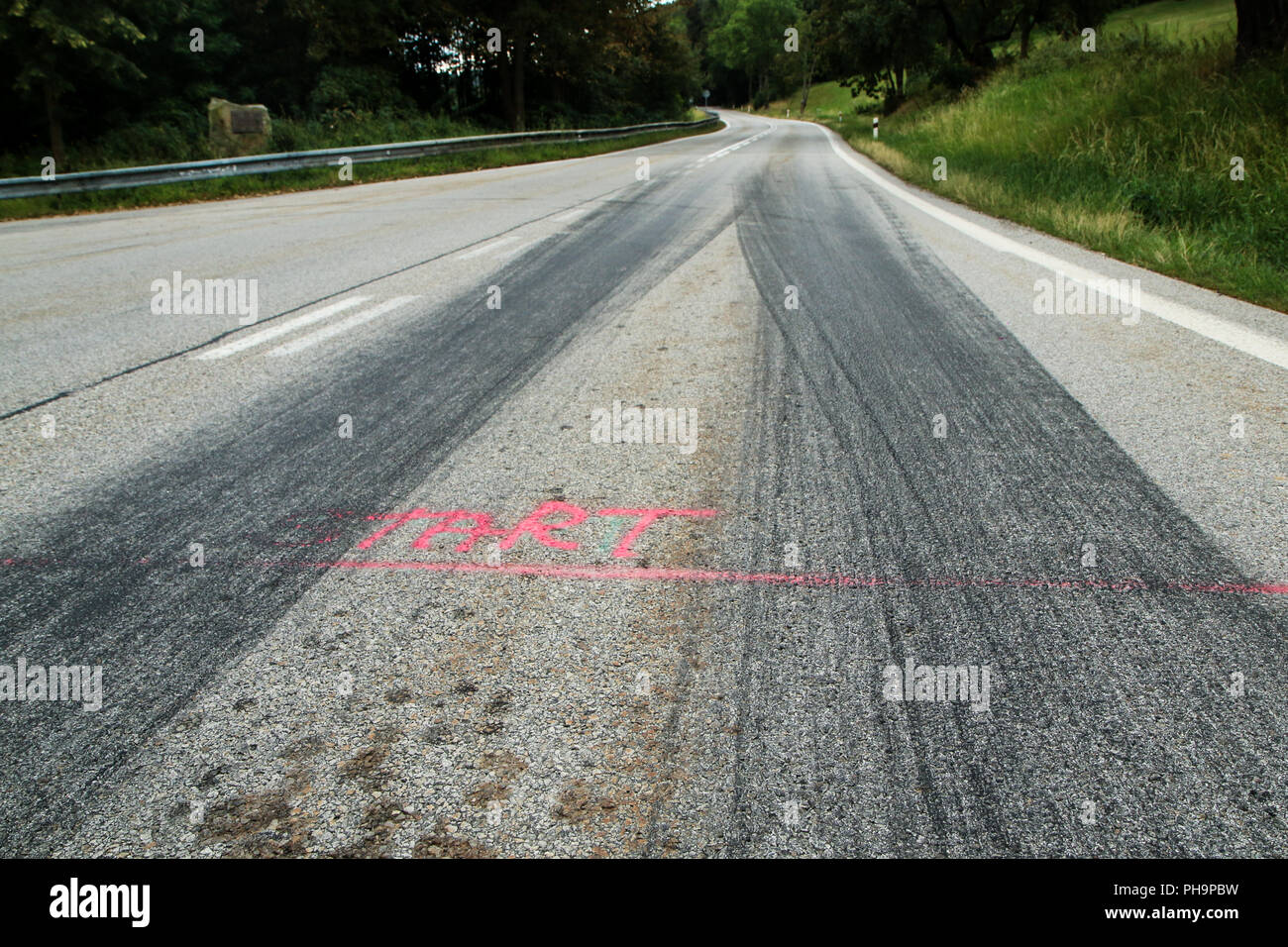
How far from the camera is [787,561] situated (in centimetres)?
249

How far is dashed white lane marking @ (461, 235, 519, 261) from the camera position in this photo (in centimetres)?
803

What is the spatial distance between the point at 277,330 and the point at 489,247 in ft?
11.4

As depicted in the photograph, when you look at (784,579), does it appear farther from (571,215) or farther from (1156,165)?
(1156,165)

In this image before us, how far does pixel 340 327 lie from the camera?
5.41m

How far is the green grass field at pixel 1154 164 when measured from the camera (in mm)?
7625

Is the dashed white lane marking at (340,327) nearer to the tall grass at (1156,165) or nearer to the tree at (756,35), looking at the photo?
the tall grass at (1156,165)

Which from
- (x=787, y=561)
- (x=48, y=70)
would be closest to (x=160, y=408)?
(x=787, y=561)

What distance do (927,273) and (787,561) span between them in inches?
202
